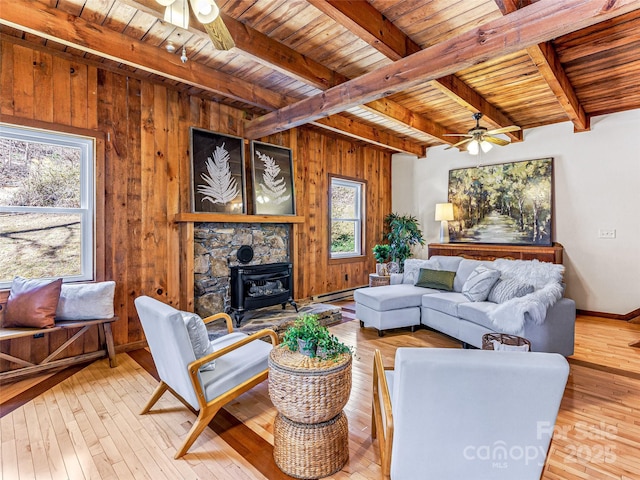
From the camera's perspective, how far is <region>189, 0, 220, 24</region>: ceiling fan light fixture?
1.54 m

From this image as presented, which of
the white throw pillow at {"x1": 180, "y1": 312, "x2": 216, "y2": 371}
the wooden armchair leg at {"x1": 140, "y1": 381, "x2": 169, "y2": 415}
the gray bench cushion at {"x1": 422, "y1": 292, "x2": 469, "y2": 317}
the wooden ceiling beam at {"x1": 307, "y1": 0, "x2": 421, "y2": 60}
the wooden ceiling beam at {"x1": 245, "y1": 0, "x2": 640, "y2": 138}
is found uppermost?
the wooden ceiling beam at {"x1": 307, "y1": 0, "x2": 421, "y2": 60}

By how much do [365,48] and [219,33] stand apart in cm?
165

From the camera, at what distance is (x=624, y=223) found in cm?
460

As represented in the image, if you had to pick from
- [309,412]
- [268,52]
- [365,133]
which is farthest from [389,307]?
[268,52]

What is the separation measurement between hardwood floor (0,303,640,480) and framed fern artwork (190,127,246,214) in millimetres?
1937

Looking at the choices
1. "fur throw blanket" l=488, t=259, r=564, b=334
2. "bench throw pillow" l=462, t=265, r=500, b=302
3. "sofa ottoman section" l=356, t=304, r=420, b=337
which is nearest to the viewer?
"fur throw blanket" l=488, t=259, r=564, b=334

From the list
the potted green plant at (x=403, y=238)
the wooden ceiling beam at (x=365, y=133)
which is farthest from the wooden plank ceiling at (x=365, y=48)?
the potted green plant at (x=403, y=238)

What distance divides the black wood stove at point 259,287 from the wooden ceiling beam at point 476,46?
6.64 ft

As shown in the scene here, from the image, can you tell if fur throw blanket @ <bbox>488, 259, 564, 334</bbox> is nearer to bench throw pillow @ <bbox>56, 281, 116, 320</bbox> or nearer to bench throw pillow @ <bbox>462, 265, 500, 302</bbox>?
bench throw pillow @ <bbox>462, 265, 500, 302</bbox>

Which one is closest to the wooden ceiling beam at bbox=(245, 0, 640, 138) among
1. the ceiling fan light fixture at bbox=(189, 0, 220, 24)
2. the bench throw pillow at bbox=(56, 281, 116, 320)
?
the ceiling fan light fixture at bbox=(189, 0, 220, 24)

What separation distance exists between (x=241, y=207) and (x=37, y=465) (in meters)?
3.04

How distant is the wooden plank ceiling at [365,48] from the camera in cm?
225

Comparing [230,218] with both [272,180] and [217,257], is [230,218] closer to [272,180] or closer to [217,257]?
[217,257]

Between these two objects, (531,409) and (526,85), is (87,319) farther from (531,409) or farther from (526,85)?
(526,85)
